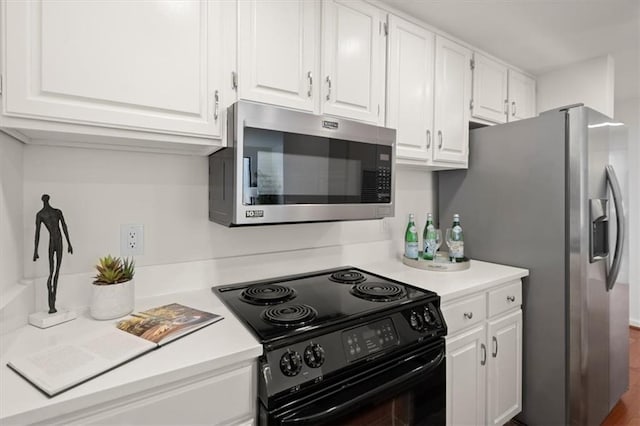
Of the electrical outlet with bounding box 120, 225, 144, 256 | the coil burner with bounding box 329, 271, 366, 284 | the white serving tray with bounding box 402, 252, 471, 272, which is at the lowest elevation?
the coil burner with bounding box 329, 271, 366, 284

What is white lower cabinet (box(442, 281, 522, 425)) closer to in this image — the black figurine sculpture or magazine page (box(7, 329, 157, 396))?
magazine page (box(7, 329, 157, 396))

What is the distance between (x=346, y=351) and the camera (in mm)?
1089

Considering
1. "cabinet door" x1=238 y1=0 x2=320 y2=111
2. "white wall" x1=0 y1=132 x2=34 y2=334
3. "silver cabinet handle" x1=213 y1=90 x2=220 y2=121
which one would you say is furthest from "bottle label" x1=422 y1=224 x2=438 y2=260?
"white wall" x1=0 y1=132 x2=34 y2=334

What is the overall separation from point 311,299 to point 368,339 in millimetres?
294

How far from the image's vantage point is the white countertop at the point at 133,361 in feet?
2.28

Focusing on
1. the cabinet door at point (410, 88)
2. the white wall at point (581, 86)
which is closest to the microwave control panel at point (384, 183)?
the cabinet door at point (410, 88)

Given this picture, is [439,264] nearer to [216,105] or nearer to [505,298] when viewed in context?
[505,298]

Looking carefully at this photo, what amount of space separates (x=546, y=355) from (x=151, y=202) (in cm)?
211

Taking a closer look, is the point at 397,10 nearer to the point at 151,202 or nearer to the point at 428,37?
the point at 428,37

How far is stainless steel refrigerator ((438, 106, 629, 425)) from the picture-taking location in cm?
166

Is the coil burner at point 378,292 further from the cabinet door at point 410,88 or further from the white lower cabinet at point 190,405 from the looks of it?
the cabinet door at point 410,88

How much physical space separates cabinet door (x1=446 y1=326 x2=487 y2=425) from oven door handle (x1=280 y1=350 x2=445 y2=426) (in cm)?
24

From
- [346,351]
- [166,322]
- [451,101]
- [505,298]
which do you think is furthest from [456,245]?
[166,322]

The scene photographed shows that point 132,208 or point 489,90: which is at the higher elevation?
point 489,90
